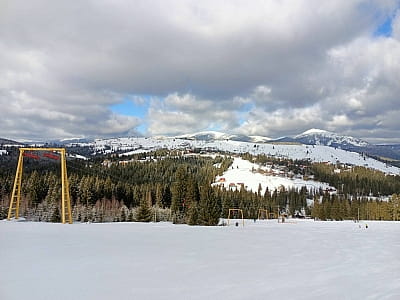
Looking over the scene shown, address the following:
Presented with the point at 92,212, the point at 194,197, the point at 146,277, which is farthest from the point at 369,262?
the point at 92,212

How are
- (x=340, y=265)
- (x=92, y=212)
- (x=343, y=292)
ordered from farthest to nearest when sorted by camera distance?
(x=92, y=212) < (x=340, y=265) < (x=343, y=292)

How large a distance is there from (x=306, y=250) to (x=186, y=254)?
19.4 feet

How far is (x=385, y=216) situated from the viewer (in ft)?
284

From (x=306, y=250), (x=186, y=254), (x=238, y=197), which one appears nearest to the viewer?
(x=186, y=254)

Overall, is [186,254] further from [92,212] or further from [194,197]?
[92,212]

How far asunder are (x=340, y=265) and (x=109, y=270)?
7.82 m

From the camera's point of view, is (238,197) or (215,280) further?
(238,197)

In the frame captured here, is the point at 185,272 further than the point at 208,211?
Result: No

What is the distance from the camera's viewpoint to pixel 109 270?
359 inches

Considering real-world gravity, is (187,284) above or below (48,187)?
below

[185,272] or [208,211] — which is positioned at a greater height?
[208,211]

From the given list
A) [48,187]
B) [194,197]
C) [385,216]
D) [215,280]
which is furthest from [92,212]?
[385,216]

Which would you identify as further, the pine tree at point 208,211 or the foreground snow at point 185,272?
the pine tree at point 208,211

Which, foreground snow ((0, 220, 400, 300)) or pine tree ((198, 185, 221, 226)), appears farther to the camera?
pine tree ((198, 185, 221, 226))
